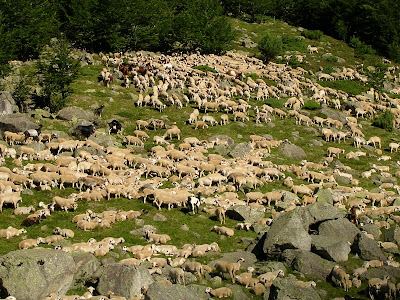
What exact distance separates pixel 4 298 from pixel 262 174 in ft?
60.7

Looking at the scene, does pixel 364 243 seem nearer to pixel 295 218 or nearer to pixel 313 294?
pixel 295 218

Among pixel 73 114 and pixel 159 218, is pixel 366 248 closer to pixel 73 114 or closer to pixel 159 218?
pixel 159 218

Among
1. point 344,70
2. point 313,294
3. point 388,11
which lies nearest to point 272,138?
point 313,294

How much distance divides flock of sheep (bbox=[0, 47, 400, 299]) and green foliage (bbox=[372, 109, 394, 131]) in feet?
5.01

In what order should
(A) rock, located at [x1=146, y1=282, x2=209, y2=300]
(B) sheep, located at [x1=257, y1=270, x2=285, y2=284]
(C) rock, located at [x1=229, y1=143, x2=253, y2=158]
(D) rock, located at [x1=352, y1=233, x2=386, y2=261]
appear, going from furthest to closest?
(C) rock, located at [x1=229, y1=143, x2=253, y2=158]
(D) rock, located at [x1=352, y1=233, x2=386, y2=261]
(B) sheep, located at [x1=257, y1=270, x2=285, y2=284]
(A) rock, located at [x1=146, y1=282, x2=209, y2=300]

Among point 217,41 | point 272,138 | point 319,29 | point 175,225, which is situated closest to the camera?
point 175,225

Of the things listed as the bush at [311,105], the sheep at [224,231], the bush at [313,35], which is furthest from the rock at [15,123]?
the bush at [313,35]

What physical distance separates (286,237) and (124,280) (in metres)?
6.97

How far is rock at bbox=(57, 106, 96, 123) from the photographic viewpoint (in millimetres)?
35875

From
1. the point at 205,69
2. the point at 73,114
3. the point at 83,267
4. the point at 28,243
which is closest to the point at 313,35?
the point at 205,69

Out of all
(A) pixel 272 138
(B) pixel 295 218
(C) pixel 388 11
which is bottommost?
(A) pixel 272 138

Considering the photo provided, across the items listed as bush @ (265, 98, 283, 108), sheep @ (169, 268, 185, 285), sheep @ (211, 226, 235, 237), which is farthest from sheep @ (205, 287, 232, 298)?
bush @ (265, 98, 283, 108)

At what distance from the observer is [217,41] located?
61312mm

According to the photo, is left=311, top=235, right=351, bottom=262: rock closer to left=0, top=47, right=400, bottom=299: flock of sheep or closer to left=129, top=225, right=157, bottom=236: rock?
left=0, top=47, right=400, bottom=299: flock of sheep
